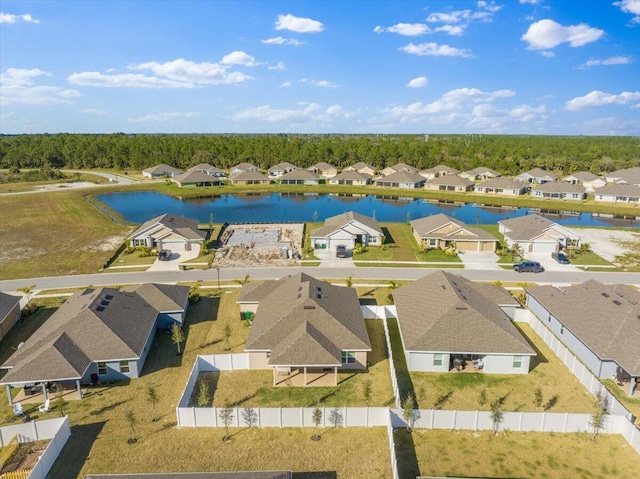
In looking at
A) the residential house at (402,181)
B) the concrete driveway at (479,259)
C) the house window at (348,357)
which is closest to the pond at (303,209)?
the residential house at (402,181)

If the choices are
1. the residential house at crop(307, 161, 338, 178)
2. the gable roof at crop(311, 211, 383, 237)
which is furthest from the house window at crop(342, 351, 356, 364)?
the residential house at crop(307, 161, 338, 178)

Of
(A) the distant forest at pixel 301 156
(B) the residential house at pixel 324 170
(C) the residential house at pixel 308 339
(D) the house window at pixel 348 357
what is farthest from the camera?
(A) the distant forest at pixel 301 156

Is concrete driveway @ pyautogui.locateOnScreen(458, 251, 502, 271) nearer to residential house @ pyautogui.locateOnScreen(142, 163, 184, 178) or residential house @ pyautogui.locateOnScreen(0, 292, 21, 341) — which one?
residential house @ pyautogui.locateOnScreen(0, 292, 21, 341)

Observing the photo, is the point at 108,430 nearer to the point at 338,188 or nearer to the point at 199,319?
the point at 199,319

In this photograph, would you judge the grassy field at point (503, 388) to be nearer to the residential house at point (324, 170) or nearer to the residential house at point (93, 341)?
the residential house at point (93, 341)

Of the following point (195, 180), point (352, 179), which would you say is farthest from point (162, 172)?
point (352, 179)

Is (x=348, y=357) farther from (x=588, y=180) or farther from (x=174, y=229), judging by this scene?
(x=588, y=180)

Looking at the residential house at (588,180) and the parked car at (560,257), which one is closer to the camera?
the parked car at (560,257)
